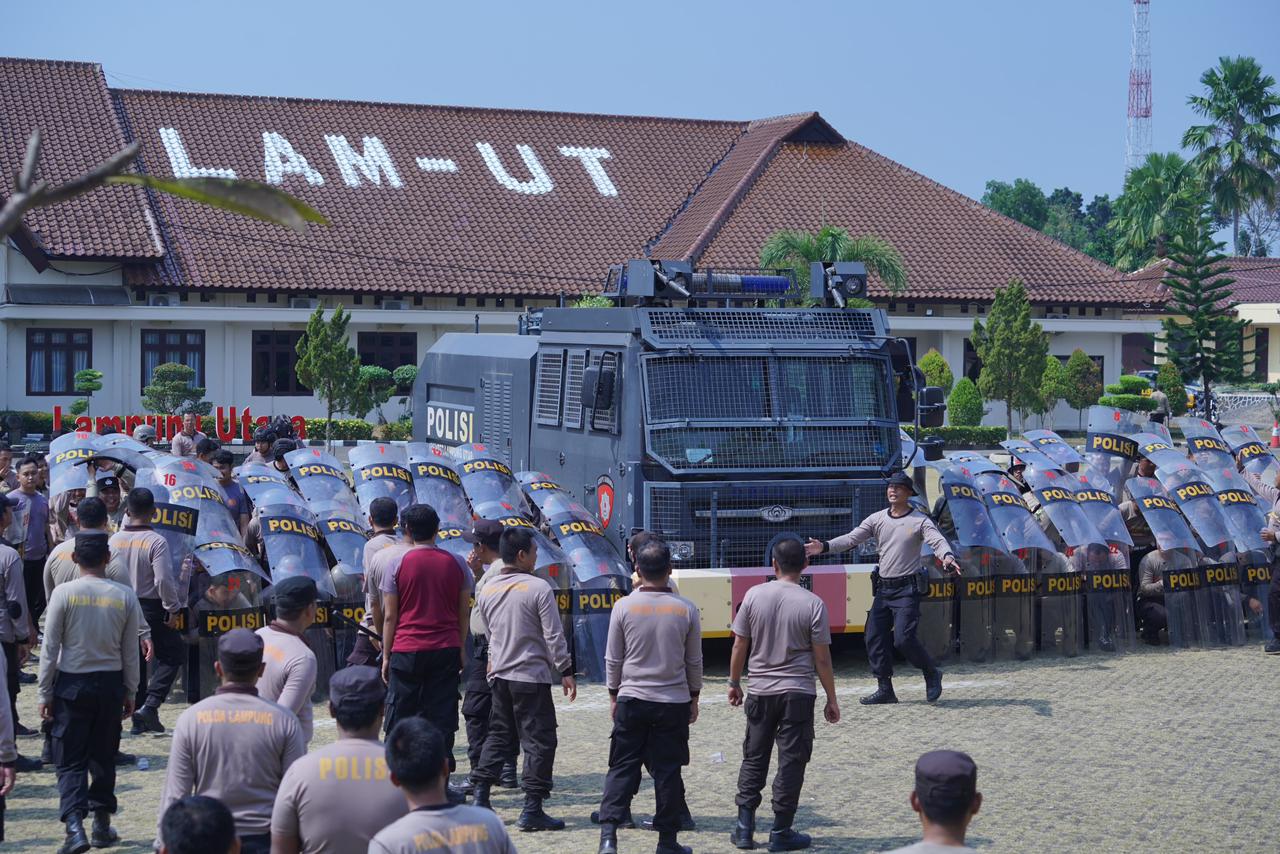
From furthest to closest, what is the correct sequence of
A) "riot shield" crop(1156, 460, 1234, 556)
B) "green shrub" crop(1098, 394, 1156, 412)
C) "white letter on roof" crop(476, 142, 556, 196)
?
1. "white letter on roof" crop(476, 142, 556, 196)
2. "green shrub" crop(1098, 394, 1156, 412)
3. "riot shield" crop(1156, 460, 1234, 556)

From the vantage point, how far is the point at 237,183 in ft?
9.46

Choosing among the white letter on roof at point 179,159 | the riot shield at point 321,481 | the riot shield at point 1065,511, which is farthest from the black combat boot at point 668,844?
the white letter on roof at point 179,159

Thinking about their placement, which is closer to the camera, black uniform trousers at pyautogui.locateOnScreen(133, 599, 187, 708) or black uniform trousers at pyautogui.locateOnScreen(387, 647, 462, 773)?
black uniform trousers at pyautogui.locateOnScreen(387, 647, 462, 773)

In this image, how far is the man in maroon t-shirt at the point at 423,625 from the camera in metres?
8.44

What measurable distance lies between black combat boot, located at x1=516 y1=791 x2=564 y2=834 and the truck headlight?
13.7 ft

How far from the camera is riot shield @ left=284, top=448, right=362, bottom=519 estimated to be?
13.3m

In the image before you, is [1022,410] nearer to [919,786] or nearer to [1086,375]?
[1086,375]

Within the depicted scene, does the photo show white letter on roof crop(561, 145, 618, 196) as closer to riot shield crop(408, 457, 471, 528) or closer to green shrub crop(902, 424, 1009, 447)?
green shrub crop(902, 424, 1009, 447)

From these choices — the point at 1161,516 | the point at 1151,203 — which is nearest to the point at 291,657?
the point at 1161,516

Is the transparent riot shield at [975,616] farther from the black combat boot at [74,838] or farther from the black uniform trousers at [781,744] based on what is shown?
the black combat boot at [74,838]

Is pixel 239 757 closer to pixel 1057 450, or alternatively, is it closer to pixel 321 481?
pixel 321 481

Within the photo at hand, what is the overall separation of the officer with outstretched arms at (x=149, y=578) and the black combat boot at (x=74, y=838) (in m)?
1.91

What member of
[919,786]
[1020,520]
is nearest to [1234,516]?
[1020,520]

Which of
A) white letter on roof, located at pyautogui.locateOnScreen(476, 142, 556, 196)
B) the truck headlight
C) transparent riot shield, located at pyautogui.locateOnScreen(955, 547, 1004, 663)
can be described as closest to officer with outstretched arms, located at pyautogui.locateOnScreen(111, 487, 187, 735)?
the truck headlight
